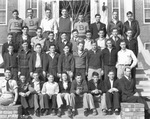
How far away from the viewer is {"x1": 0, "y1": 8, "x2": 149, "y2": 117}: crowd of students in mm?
11391

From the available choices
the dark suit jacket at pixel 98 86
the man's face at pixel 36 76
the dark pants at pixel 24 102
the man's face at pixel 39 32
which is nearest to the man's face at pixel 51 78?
the man's face at pixel 36 76

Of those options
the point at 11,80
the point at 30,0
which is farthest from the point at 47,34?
the point at 30,0

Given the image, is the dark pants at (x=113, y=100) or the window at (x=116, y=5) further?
the window at (x=116, y=5)

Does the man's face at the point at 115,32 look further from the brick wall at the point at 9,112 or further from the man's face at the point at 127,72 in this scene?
the brick wall at the point at 9,112

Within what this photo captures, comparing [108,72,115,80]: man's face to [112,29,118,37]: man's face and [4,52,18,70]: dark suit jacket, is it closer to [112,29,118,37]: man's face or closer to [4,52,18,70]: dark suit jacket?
[112,29,118,37]: man's face

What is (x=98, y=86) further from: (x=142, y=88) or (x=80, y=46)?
(x=142, y=88)

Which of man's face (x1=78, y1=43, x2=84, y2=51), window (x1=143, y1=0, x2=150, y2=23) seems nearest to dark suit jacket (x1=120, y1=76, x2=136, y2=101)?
man's face (x1=78, y1=43, x2=84, y2=51)

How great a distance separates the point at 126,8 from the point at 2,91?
973 centimetres

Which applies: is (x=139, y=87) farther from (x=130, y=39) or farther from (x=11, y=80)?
(x=11, y=80)

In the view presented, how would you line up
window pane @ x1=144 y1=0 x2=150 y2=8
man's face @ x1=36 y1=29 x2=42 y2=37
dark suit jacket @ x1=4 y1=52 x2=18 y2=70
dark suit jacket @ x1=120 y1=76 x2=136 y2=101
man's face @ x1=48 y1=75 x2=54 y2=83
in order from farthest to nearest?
window pane @ x1=144 y1=0 x2=150 y2=8, man's face @ x1=36 y1=29 x2=42 y2=37, dark suit jacket @ x1=4 y1=52 x2=18 y2=70, man's face @ x1=48 y1=75 x2=54 y2=83, dark suit jacket @ x1=120 y1=76 x2=136 y2=101

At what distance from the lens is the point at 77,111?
38.2 ft

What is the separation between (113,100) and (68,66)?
6.19 ft

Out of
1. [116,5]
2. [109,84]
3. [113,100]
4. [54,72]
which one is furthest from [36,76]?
[116,5]

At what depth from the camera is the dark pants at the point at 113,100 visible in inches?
442
